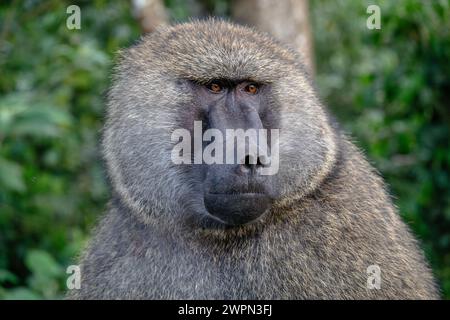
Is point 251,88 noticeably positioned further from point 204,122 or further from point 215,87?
point 204,122

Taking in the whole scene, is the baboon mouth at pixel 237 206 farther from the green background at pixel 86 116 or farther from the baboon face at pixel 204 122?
the green background at pixel 86 116

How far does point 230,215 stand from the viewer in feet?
10.7

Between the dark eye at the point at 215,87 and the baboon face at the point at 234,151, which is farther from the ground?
the dark eye at the point at 215,87

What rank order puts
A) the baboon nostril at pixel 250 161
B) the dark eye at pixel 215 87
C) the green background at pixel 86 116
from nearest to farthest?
the baboon nostril at pixel 250 161, the dark eye at pixel 215 87, the green background at pixel 86 116

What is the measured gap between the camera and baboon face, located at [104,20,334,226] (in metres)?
3.44

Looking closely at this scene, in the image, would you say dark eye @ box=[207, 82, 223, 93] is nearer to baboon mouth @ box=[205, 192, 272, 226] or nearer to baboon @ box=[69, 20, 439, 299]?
baboon @ box=[69, 20, 439, 299]

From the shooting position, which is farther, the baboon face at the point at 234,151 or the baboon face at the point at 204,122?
the baboon face at the point at 204,122

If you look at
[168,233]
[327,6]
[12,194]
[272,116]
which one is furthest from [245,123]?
[327,6]

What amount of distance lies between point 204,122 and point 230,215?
48cm

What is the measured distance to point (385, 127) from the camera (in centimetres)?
680

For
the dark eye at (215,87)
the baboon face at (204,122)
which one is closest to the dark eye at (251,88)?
the baboon face at (204,122)

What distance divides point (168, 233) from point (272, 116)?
0.72 m

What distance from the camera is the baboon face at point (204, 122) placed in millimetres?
3438

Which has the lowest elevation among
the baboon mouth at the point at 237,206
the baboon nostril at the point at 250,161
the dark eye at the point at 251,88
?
the baboon mouth at the point at 237,206
